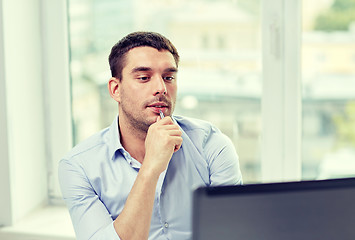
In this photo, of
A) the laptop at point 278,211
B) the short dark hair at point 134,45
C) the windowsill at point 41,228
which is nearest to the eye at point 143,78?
the short dark hair at point 134,45

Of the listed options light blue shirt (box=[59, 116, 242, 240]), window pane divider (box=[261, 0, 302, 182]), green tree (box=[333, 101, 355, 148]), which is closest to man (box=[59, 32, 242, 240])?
light blue shirt (box=[59, 116, 242, 240])

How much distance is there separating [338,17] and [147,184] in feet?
4.14

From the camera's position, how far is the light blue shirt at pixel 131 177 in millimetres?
1637

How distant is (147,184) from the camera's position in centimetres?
147

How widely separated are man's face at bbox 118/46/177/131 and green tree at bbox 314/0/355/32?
85 cm

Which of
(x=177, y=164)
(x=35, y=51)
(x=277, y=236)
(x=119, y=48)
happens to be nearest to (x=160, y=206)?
(x=177, y=164)

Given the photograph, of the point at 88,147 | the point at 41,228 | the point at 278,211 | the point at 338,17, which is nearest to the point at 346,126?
A: the point at 338,17

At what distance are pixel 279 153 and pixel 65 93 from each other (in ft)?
3.49

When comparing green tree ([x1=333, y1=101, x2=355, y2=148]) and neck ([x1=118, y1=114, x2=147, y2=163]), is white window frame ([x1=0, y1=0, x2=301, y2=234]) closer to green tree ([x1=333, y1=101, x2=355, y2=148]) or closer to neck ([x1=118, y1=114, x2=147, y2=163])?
green tree ([x1=333, y1=101, x2=355, y2=148])

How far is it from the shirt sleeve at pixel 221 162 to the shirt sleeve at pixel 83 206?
1.28 ft

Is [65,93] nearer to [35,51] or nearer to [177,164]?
[35,51]

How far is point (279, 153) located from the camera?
228cm

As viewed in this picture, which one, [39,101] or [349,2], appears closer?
[349,2]

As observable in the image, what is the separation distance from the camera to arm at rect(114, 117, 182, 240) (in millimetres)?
1440
